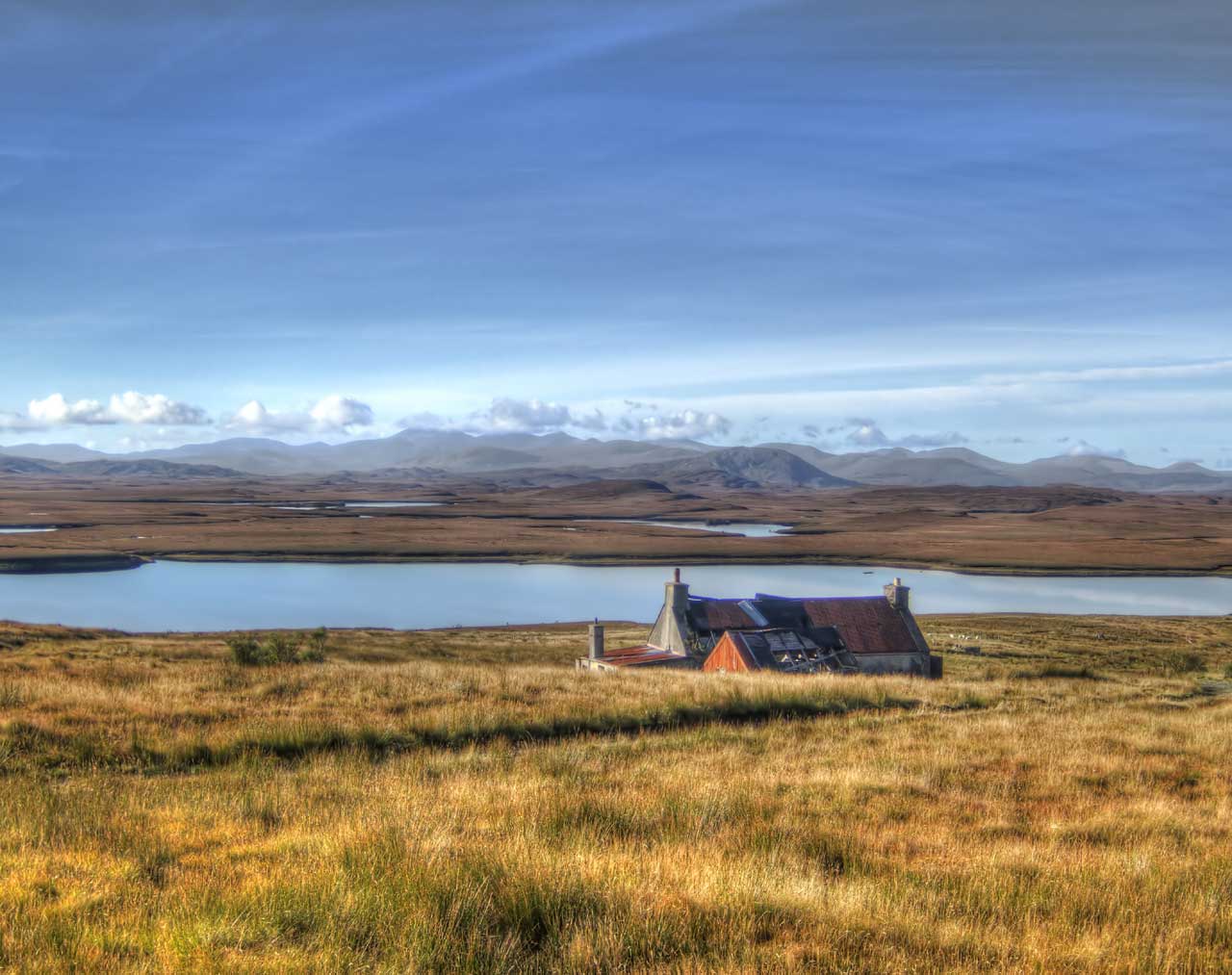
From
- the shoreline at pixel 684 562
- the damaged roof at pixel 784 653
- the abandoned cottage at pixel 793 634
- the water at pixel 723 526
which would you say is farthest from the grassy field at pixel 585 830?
the water at pixel 723 526

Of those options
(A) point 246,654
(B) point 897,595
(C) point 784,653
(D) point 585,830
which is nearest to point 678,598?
(C) point 784,653

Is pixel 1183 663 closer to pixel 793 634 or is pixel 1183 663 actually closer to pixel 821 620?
pixel 821 620

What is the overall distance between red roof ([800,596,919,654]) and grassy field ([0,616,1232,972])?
15928 millimetres

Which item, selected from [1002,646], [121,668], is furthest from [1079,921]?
[1002,646]

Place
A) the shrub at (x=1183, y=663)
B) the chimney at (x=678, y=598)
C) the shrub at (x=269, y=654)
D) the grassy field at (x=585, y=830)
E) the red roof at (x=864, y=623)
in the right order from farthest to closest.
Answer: the shrub at (x=1183, y=663), the red roof at (x=864, y=623), the chimney at (x=678, y=598), the shrub at (x=269, y=654), the grassy field at (x=585, y=830)

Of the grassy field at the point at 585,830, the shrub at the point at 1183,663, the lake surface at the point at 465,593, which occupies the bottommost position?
the lake surface at the point at 465,593

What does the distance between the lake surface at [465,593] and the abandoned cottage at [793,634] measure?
107 ft

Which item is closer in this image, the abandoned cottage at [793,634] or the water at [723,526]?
the abandoned cottage at [793,634]

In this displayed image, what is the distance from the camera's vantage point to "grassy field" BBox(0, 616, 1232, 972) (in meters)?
4.73

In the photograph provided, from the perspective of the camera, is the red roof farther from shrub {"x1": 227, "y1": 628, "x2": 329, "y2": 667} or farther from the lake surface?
the lake surface

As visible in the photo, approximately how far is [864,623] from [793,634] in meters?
4.06

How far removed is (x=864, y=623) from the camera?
3397 centimetres

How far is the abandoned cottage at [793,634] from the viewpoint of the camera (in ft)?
101

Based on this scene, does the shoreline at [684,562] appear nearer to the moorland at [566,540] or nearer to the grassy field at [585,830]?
the moorland at [566,540]
